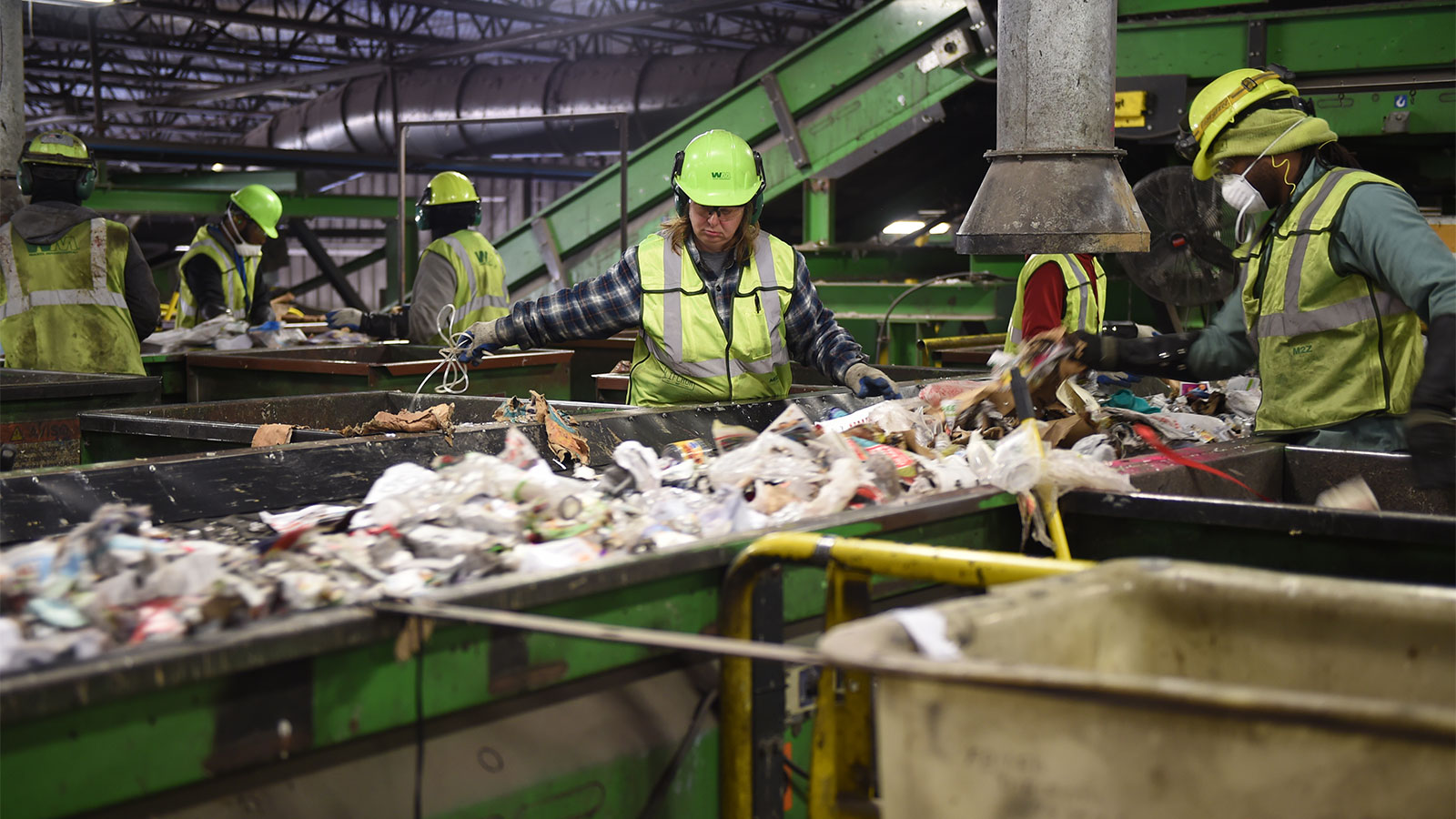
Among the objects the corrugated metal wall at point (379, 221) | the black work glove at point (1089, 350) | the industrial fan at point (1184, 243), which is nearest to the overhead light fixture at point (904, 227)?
the industrial fan at point (1184, 243)

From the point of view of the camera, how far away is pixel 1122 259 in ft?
20.2

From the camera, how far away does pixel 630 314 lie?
11.8 ft

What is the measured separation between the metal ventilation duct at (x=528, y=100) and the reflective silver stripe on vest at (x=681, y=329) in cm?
719

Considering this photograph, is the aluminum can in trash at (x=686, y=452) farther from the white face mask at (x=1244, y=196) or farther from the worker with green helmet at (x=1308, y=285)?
the white face mask at (x=1244, y=196)

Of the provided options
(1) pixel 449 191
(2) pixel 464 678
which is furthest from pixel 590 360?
(2) pixel 464 678

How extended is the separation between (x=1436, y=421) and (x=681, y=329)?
1.92 m

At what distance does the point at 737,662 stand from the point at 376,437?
1404mm

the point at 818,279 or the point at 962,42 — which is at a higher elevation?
the point at 962,42

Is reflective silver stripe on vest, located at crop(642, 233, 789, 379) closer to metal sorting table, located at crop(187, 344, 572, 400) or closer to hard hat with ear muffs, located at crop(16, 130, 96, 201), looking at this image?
metal sorting table, located at crop(187, 344, 572, 400)

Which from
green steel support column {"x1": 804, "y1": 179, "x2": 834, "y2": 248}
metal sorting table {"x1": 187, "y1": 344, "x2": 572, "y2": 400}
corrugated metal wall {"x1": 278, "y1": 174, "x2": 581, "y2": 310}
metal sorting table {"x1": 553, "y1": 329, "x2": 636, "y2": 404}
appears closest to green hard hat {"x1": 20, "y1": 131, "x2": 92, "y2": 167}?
metal sorting table {"x1": 187, "y1": 344, "x2": 572, "y2": 400}

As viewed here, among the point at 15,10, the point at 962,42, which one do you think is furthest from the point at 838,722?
the point at 15,10

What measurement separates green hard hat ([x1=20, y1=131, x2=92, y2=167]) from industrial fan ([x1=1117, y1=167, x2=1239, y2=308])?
4825 millimetres

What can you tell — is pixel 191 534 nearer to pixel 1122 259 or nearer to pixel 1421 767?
pixel 1421 767

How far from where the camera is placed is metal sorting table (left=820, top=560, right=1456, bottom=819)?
3.51 ft
